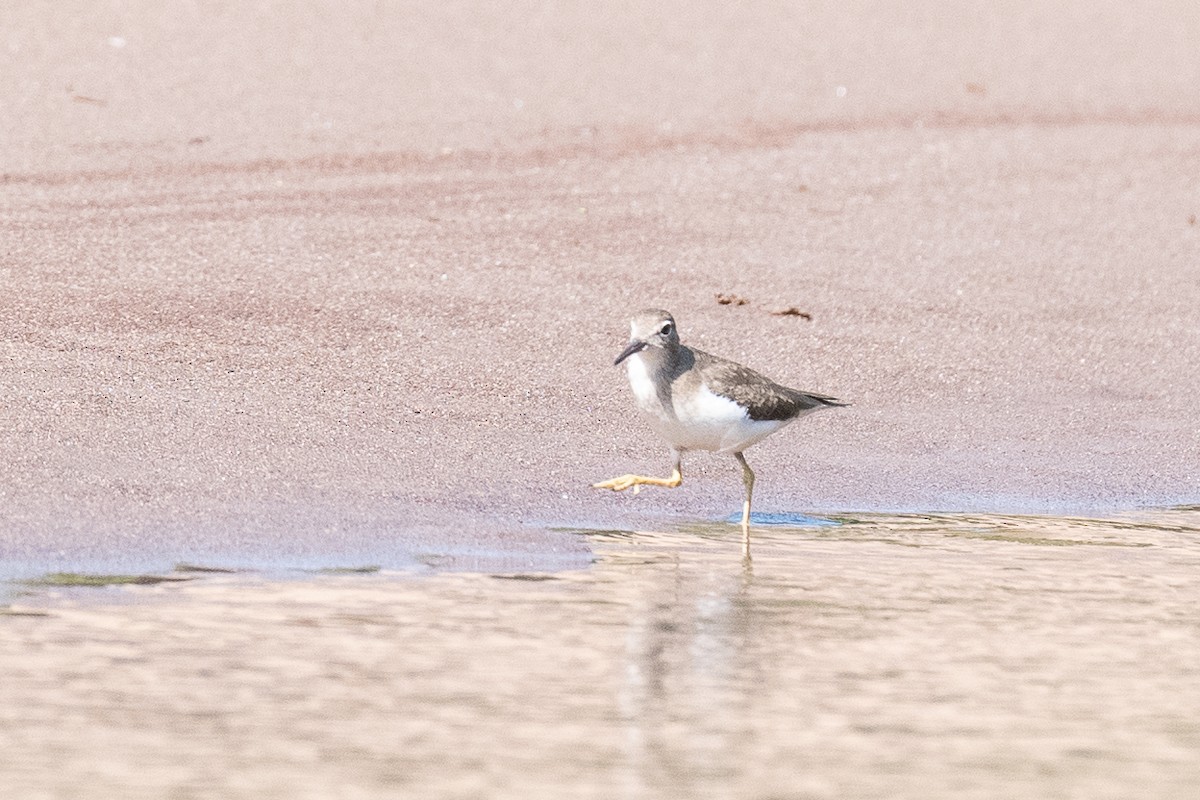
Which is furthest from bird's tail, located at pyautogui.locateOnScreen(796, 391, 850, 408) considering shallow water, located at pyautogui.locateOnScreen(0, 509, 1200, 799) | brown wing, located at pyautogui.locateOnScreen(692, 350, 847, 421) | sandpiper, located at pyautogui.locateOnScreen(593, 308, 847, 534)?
shallow water, located at pyautogui.locateOnScreen(0, 509, 1200, 799)

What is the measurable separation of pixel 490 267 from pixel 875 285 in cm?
277

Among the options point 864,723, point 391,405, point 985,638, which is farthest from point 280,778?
point 391,405

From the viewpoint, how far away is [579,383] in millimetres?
12125

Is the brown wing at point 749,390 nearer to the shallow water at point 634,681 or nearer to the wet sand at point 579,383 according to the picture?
the wet sand at point 579,383

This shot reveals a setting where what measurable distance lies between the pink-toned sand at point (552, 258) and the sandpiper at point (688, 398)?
1.36ft

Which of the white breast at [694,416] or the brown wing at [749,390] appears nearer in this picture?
the white breast at [694,416]

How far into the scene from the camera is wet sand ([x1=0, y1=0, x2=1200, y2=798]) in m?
6.68

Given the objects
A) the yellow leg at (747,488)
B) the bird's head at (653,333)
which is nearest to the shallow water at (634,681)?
the yellow leg at (747,488)

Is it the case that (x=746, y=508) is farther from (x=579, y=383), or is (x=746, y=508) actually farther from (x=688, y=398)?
(x=579, y=383)

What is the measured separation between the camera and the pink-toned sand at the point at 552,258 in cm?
1024

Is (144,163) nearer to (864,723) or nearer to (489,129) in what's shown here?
(489,129)

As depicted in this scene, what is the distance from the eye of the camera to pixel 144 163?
16.3 metres

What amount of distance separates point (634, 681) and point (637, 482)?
2.92 m

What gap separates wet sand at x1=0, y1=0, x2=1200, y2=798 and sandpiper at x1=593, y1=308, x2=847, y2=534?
1.32 feet
